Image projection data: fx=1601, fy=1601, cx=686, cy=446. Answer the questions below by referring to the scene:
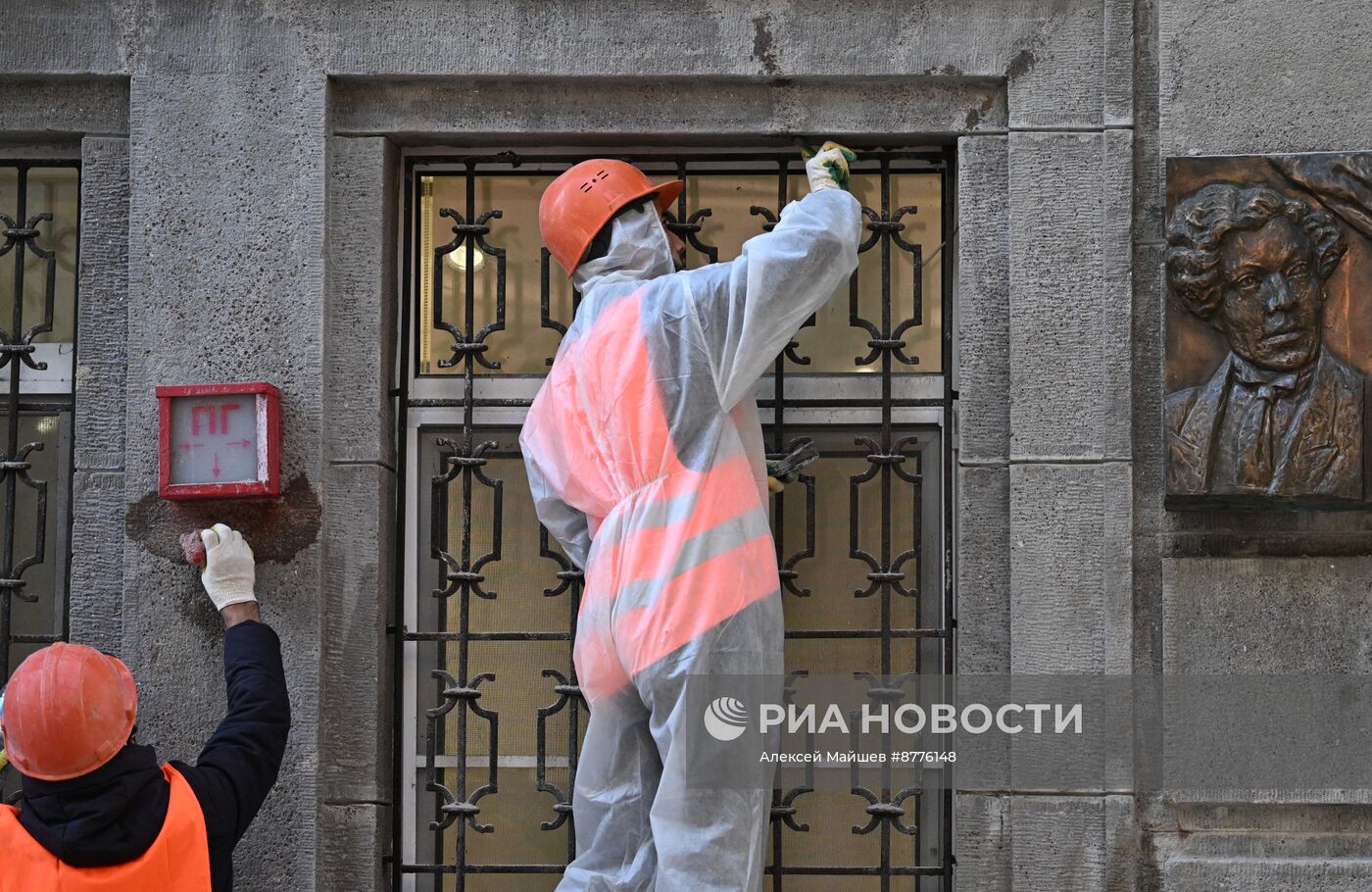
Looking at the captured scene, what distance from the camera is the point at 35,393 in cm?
500

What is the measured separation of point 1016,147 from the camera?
468 cm

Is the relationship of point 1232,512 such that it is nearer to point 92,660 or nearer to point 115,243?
point 92,660

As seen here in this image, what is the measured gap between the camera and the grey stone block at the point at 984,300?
4695 millimetres

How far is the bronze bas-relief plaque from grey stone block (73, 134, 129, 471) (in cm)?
309

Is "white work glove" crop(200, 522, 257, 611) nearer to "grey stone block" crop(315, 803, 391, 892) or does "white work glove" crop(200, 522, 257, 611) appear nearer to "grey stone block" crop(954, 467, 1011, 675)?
"grey stone block" crop(315, 803, 391, 892)

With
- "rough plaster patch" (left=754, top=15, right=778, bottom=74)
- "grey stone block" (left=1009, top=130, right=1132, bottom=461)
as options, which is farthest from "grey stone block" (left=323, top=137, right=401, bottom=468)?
"grey stone block" (left=1009, top=130, right=1132, bottom=461)

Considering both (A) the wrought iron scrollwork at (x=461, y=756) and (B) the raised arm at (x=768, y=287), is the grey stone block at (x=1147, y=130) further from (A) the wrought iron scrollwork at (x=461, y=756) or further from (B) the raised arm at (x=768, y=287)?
(A) the wrought iron scrollwork at (x=461, y=756)

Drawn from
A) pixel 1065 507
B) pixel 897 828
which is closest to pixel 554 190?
pixel 1065 507

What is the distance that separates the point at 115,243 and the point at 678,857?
2.52m

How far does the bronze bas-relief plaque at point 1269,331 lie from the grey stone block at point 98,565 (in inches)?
121

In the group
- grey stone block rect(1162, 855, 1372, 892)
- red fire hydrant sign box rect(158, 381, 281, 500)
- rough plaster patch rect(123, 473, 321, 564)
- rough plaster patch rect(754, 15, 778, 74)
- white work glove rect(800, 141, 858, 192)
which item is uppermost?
rough plaster patch rect(754, 15, 778, 74)

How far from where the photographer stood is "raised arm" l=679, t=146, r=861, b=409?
415 cm

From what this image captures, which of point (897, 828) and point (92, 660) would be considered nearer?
point (92, 660)

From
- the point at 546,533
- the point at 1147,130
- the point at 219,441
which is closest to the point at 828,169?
the point at 1147,130
